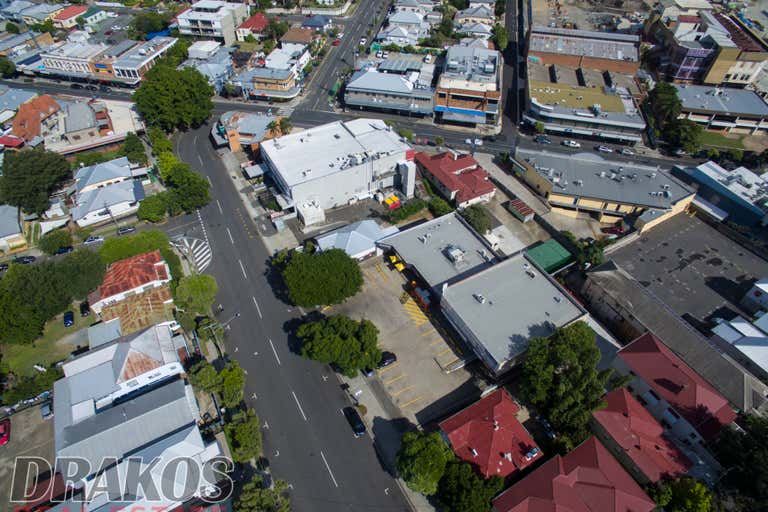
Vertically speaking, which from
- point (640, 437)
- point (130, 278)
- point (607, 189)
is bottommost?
point (130, 278)

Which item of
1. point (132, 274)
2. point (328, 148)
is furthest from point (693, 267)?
point (132, 274)

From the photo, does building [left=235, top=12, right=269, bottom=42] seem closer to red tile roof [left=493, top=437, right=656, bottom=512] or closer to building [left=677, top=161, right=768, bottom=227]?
building [left=677, top=161, right=768, bottom=227]

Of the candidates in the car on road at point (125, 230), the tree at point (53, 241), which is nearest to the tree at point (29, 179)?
the tree at point (53, 241)

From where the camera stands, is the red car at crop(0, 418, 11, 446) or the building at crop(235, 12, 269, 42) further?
the building at crop(235, 12, 269, 42)

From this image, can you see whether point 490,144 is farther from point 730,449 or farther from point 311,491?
point 311,491

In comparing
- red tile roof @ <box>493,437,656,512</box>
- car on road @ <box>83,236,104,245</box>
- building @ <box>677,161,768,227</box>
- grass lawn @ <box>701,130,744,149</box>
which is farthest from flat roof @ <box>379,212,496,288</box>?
grass lawn @ <box>701,130,744,149</box>

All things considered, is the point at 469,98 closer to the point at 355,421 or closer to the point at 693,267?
the point at 693,267

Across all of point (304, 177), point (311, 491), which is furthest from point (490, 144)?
point (311, 491)
